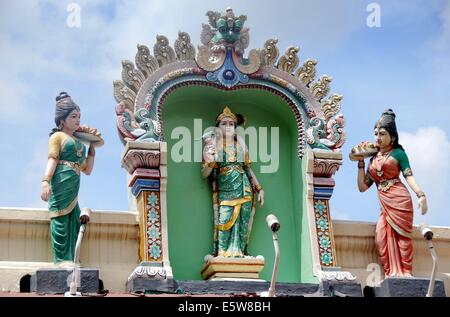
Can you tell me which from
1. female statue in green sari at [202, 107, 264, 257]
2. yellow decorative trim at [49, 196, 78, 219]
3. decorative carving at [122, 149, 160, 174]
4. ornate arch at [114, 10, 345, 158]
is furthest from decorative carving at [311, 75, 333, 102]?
yellow decorative trim at [49, 196, 78, 219]

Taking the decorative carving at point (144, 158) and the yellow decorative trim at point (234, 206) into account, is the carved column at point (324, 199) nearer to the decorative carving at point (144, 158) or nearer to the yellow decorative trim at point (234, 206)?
the yellow decorative trim at point (234, 206)

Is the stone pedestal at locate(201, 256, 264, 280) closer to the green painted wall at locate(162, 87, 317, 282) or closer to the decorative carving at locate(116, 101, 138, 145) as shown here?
the green painted wall at locate(162, 87, 317, 282)

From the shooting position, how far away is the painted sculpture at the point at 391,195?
14992 mm

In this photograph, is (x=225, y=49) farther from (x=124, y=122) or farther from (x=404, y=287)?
(x=404, y=287)

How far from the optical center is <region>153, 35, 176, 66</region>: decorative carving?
49.5ft

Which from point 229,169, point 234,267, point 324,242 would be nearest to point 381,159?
point 324,242

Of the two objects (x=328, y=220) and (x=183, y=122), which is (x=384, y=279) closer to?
(x=328, y=220)

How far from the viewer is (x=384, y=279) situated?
584 inches

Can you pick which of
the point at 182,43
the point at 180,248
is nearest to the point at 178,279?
the point at 180,248

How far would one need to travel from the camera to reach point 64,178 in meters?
14.0

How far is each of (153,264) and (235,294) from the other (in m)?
1.24
